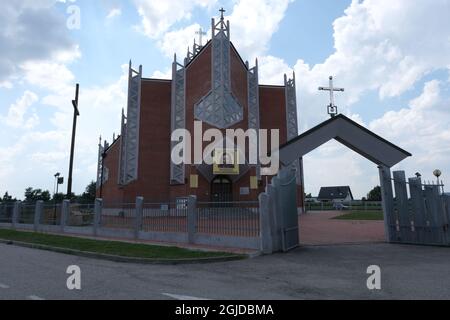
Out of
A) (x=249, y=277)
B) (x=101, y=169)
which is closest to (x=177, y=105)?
(x=101, y=169)

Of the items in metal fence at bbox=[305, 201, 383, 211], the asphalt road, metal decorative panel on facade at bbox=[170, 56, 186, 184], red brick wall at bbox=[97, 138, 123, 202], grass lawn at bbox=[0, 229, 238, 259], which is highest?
metal decorative panel on facade at bbox=[170, 56, 186, 184]

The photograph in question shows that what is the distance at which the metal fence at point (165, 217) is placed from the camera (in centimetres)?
1502

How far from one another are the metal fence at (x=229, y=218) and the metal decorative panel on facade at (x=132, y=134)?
21.5 metres

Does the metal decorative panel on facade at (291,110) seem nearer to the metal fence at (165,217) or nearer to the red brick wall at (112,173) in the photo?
the red brick wall at (112,173)

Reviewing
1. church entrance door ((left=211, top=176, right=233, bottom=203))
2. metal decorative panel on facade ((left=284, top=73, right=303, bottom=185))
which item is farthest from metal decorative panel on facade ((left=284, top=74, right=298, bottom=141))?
church entrance door ((left=211, top=176, right=233, bottom=203))

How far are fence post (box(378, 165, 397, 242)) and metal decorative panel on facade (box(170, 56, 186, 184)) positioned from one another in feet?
68.3

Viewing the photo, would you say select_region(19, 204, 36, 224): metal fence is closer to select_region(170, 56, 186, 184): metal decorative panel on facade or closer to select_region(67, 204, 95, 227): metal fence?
select_region(67, 204, 95, 227): metal fence

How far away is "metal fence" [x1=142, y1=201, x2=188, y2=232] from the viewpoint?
1502 cm

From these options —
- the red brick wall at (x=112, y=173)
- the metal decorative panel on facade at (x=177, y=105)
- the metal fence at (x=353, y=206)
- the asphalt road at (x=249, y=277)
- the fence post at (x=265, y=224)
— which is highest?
the metal decorative panel on facade at (x=177, y=105)

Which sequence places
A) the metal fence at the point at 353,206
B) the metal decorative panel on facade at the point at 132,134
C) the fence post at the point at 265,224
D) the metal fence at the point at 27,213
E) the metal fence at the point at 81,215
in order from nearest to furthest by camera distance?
the fence post at the point at 265,224 < the metal fence at the point at 81,215 < the metal fence at the point at 27,213 < the metal decorative panel on facade at the point at 132,134 < the metal fence at the point at 353,206

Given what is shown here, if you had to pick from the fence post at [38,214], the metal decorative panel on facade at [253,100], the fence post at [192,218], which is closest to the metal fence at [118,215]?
the fence post at [192,218]

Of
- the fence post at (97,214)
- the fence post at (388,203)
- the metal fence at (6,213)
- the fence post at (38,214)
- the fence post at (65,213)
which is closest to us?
the fence post at (388,203)

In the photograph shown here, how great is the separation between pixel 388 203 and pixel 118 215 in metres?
11.5
